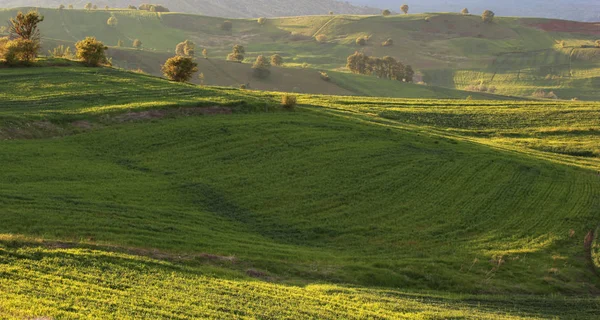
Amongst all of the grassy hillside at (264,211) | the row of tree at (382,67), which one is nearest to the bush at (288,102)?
the grassy hillside at (264,211)

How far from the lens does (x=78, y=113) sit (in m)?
58.2

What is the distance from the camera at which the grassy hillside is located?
1096 inches

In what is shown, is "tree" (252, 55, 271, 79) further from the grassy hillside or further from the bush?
the bush

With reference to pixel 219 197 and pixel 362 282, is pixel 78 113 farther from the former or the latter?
pixel 362 282

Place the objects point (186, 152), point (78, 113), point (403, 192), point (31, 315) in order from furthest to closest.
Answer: point (78, 113) → point (186, 152) → point (403, 192) → point (31, 315)

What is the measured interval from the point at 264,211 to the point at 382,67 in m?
137

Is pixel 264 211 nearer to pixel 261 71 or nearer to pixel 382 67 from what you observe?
pixel 261 71

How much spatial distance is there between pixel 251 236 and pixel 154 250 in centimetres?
822

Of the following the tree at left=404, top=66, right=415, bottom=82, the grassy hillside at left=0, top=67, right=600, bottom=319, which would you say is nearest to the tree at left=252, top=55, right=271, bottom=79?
the tree at left=404, top=66, right=415, bottom=82

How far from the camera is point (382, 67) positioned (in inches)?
6806

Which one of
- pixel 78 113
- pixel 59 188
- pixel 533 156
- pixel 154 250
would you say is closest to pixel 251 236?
pixel 154 250

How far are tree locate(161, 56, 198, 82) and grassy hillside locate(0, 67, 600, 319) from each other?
398 inches

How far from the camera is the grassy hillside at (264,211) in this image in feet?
91.3

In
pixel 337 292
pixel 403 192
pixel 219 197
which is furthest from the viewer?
pixel 403 192
